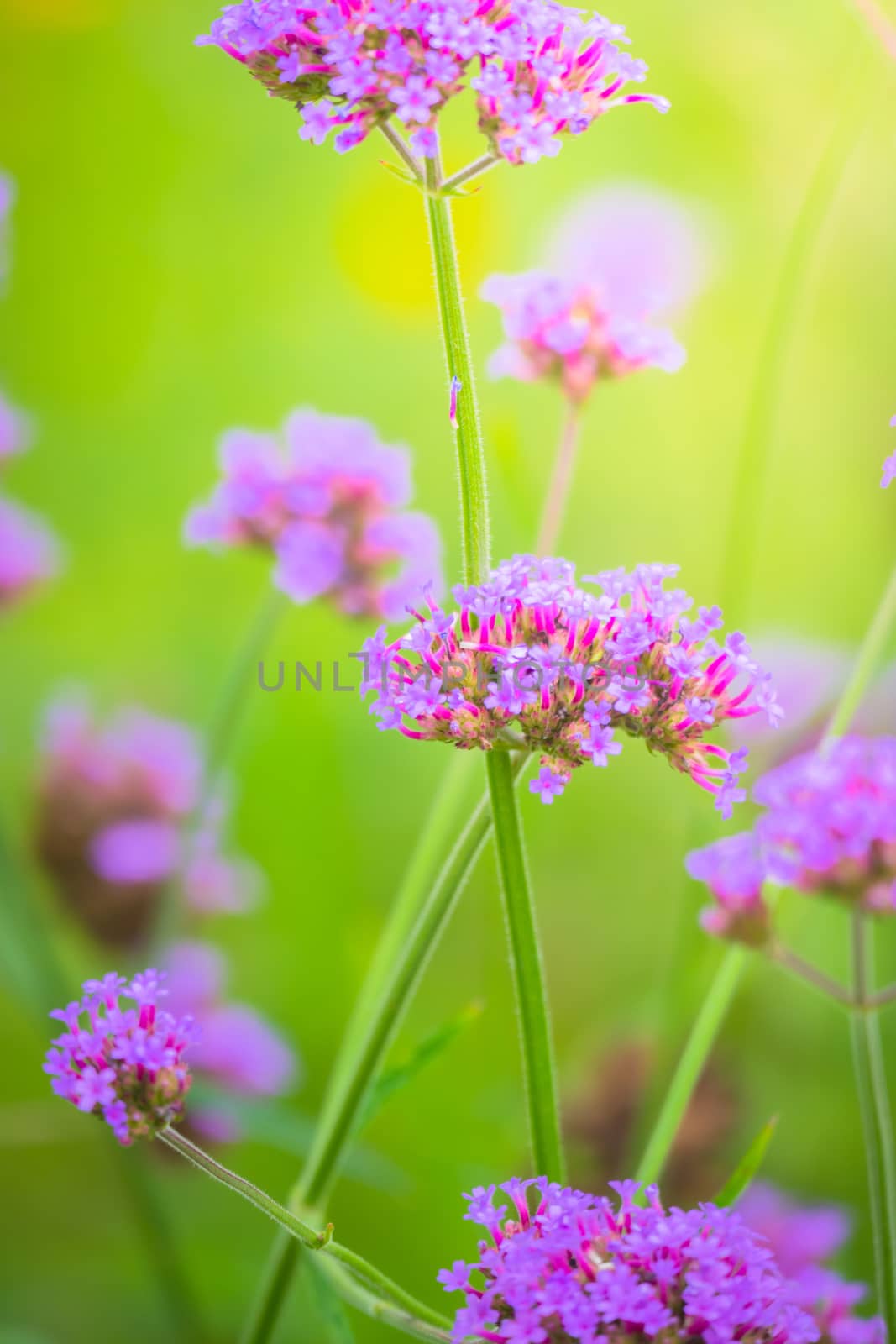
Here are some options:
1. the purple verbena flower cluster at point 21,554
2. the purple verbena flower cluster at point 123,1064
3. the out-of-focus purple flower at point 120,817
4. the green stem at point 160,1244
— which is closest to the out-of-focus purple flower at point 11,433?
the purple verbena flower cluster at point 21,554

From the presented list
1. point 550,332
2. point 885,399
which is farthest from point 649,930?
point 550,332

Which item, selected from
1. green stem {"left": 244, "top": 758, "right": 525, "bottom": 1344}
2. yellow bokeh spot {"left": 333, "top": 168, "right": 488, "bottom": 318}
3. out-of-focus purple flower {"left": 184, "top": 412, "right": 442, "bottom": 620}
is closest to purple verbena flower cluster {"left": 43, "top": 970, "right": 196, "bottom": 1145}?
green stem {"left": 244, "top": 758, "right": 525, "bottom": 1344}

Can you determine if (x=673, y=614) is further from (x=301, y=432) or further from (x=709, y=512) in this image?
(x=709, y=512)

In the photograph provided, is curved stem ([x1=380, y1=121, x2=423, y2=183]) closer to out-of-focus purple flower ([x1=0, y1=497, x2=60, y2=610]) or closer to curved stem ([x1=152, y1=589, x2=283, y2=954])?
curved stem ([x1=152, y1=589, x2=283, y2=954])

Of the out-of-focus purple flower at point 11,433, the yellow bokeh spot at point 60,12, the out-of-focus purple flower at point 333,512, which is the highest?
the yellow bokeh spot at point 60,12

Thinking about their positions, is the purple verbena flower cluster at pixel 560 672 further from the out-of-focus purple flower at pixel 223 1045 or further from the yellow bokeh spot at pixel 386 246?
the yellow bokeh spot at pixel 386 246

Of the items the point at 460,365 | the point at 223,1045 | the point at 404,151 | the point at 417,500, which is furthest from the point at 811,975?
the point at 417,500

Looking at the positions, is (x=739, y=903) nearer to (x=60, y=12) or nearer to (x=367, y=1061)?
(x=367, y=1061)
